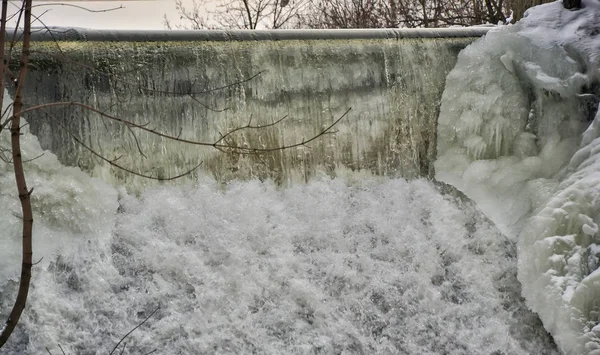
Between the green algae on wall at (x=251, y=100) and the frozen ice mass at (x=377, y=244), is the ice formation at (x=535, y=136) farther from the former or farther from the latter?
the green algae on wall at (x=251, y=100)

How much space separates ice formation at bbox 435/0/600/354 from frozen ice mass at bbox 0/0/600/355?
0.04 ft

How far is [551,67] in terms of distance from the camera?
453 cm

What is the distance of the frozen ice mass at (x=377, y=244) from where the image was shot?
3.61 meters

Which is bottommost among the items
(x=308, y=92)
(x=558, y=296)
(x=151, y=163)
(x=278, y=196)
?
(x=558, y=296)

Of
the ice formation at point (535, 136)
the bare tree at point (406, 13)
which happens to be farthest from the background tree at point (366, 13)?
the ice formation at point (535, 136)

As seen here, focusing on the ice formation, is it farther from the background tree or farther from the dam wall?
the background tree

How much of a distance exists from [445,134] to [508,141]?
0.41m

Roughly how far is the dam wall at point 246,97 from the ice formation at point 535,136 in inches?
9.1

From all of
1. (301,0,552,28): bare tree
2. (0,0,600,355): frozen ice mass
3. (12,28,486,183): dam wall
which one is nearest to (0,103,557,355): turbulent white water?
(0,0,600,355): frozen ice mass

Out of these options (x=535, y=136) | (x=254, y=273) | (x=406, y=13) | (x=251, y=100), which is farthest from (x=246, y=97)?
(x=406, y=13)

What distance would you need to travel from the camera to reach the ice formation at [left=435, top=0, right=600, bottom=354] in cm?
389

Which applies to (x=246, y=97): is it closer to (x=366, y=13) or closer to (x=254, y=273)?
(x=254, y=273)

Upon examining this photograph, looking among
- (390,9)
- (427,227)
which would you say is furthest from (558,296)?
(390,9)

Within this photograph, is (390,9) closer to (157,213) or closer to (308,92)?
(308,92)
